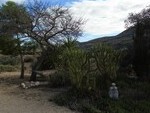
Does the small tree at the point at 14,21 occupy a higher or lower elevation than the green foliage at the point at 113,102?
higher

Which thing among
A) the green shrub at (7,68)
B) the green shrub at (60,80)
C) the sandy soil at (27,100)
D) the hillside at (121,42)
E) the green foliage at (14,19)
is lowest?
the sandy soil at (27,100)

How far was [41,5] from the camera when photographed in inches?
744

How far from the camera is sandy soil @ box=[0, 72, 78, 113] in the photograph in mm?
12008

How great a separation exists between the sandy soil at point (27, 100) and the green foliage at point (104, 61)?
2048 mm

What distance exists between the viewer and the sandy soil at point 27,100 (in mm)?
12008

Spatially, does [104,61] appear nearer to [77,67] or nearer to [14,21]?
[77,67]

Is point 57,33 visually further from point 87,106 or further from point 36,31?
point 87,106

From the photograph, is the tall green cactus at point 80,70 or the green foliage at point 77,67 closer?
the tall green cactus at point 80,70

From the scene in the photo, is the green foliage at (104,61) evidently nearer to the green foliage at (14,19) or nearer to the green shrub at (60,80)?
the green shrub at (60,80)

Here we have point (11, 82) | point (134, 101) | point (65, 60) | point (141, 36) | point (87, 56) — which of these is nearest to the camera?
point (134, 101)

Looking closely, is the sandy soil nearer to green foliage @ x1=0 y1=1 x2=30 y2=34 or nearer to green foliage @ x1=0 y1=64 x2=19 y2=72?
green foliage @ x1=0 y1=1 x2=30 y2=34

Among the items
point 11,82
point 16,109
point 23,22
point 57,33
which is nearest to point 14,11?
point 23,22

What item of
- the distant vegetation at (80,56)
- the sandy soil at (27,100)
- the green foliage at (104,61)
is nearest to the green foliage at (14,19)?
the distant vegetation at (80,56)

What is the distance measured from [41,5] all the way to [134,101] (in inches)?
325
